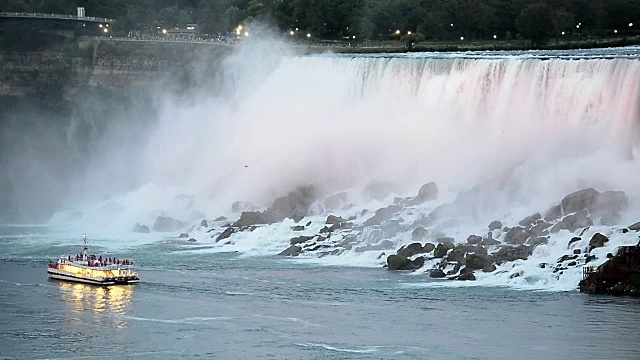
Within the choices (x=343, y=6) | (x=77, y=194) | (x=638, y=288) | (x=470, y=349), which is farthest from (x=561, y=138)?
(x=343, y=6)

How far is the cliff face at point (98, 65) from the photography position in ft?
256

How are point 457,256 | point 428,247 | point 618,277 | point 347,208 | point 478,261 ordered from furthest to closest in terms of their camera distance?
point 347,208, point 428,247, point 457,256, point 478,261, point 618,277

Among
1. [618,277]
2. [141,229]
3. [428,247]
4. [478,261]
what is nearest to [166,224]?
[141,229]

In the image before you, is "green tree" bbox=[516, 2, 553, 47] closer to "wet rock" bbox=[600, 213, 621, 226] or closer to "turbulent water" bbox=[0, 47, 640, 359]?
"turbulent water" bbox=[0, 47, 640, 359]

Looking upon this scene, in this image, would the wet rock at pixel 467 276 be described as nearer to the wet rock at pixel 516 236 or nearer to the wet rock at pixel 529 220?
A: the wet rock at pixel 516 236

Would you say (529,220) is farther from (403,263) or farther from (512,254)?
(403,263)

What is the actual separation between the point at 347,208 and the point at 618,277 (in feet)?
55.1

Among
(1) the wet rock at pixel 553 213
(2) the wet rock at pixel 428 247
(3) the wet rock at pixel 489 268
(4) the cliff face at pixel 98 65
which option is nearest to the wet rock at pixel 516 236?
(1) the wet rock at pixel 553 213

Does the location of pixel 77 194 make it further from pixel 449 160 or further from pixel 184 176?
pixel 449 160

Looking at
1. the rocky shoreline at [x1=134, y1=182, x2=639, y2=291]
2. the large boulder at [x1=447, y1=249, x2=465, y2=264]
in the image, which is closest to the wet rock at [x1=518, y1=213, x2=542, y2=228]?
the rocky shoreline at [x1=134, y1=182, x2=639, y2=291]

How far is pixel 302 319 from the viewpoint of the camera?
4088 cm

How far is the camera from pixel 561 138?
54.6 meters

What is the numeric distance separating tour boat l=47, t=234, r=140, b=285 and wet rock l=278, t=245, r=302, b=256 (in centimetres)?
555

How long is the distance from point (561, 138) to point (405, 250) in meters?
8.51
